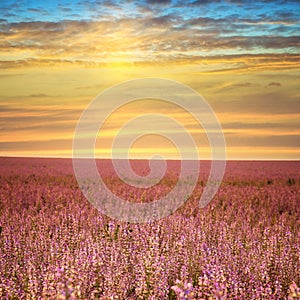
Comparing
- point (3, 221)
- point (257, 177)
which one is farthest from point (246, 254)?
point (257, 177)

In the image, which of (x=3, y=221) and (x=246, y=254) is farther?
(x=3, y=221)

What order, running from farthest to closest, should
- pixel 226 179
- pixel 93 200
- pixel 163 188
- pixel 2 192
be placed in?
1. pixel 226 179
2. pixel 163 188
3. pixel 2 192
4. pixel 93 200

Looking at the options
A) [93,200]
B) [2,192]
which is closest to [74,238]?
[93,200]

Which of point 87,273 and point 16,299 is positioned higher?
point 87,273

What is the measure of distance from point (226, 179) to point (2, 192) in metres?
9.08

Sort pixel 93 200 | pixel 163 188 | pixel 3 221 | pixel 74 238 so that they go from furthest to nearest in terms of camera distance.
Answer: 1. pixel 163 188
2. pixel 93 200
3. pixel 3 221
4. pixel 74 238

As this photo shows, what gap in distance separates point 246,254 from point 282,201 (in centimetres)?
613

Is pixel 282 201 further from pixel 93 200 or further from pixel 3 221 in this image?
pixel 3 221

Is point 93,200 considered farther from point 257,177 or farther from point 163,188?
point 257,177

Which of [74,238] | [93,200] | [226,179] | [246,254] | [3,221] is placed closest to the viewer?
[246,254]

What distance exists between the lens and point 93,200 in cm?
1145

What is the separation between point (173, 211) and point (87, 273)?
5108mm

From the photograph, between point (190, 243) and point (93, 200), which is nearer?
point (190, 243)

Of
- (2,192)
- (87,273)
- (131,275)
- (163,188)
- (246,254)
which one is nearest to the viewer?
(87,273)
